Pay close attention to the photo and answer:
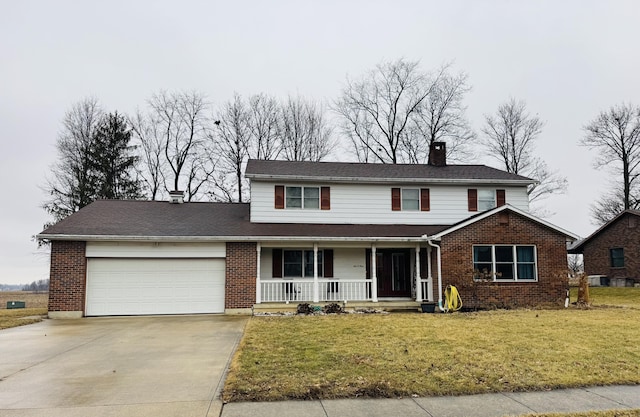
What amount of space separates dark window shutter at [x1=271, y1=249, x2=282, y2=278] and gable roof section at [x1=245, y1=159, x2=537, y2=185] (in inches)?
115

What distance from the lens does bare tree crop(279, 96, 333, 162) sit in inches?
1233

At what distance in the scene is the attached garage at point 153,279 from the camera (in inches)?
608

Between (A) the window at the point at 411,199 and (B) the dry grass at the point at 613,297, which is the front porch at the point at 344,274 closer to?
(A) the window at the point at 411,199

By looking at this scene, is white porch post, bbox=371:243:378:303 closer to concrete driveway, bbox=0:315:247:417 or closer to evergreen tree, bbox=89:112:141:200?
concrete driveway, bbox=0:315:247:417

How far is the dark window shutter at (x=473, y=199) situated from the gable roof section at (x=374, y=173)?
1.70ft

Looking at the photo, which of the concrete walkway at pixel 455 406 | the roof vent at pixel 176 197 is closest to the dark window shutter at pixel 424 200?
the roof vent at pixel 176 197

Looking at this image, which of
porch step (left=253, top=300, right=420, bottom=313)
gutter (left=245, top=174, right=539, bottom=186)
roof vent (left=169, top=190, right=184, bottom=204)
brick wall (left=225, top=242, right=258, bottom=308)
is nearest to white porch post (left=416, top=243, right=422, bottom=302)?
porch step (left=253, top=300, right=420, bottom=313)

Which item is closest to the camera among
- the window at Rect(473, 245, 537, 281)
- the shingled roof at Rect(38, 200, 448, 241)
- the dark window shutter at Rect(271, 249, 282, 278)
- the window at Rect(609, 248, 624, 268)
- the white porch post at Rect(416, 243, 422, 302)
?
the shingled roof at Rect(38, 200, 448, 241)

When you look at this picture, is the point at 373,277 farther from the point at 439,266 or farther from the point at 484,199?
the point at 484,199

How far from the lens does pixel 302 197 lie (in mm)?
18031

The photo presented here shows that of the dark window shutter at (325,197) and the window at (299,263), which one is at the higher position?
the dark window shutter at (325,197)

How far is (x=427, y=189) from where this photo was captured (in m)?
18.7

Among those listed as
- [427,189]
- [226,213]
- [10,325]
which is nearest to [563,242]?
[427,189]

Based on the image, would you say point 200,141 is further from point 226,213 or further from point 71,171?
A: point 226,213
